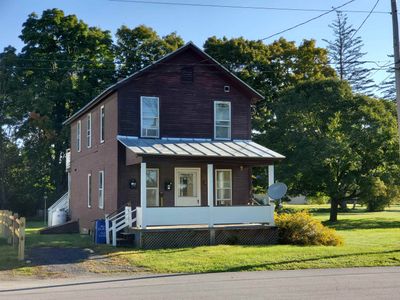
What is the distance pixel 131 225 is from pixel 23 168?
33.3 m

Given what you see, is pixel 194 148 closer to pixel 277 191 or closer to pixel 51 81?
pixel 277 191

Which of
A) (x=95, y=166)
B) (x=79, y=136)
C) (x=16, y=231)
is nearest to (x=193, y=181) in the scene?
(x=95, y=166)

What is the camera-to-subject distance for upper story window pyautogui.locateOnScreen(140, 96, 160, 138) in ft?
73.4

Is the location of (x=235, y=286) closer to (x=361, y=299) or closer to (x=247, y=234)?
(x=361, y=299)

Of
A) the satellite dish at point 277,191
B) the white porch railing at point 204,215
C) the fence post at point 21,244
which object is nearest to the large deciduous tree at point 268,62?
the white porch railing at point 204,215

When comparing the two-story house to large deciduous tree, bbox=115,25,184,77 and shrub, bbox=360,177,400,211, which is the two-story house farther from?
large deciduous tree, bbox=115,25,184,77

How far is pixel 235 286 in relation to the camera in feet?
37.1

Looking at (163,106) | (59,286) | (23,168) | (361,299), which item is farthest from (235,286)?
(23,168)

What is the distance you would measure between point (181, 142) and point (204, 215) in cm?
397

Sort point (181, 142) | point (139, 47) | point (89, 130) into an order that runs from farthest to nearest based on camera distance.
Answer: point (139, 47)
point (89, 130)
point (181, 142)

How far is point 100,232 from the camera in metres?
20.0

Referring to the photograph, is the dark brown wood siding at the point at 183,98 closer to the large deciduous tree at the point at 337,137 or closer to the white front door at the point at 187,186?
the white front door at the point at 187,186

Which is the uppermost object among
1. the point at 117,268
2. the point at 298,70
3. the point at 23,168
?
the point at 298,70

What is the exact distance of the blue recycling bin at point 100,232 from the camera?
20.0 metres
